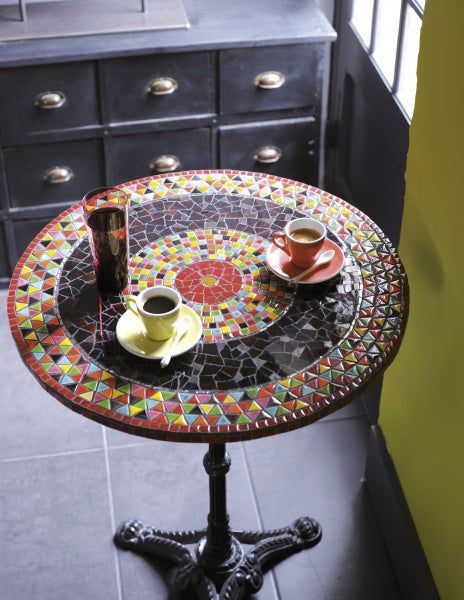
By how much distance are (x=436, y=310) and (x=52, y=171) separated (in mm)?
1502

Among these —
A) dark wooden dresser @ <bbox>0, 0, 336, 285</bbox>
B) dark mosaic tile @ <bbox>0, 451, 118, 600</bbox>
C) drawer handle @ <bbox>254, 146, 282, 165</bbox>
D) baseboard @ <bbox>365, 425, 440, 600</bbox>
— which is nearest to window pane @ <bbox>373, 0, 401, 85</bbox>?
dark wooden dresser @ <bbox>0, 0, 336, 285</bbox>

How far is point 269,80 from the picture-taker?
2.95 meters

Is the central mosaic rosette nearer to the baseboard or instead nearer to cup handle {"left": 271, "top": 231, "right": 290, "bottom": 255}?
cup handle {"left": 271, "top": 231, "right": 290, "bottom": 255}

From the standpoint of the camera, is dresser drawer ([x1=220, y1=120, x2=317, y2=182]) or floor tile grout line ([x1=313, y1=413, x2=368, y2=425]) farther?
dresser drawer ([x1=220, y1=120, x2=317, y2=182])

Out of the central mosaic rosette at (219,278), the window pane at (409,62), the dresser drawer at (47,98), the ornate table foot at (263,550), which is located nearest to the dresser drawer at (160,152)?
the dresser drawer at (47,98)

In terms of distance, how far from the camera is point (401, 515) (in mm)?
2303

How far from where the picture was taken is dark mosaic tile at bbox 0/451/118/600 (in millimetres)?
2342

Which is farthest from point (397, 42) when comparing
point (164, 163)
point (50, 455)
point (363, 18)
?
point (50, 455)

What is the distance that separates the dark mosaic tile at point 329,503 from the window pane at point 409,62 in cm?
93

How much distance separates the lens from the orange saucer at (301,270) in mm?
1908

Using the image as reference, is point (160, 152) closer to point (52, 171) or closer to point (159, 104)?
point (159, 104)

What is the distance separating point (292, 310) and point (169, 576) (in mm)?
879

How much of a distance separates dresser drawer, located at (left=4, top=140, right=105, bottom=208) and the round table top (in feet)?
2.79

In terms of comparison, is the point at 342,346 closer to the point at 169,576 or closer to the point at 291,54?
the point at 169,576
